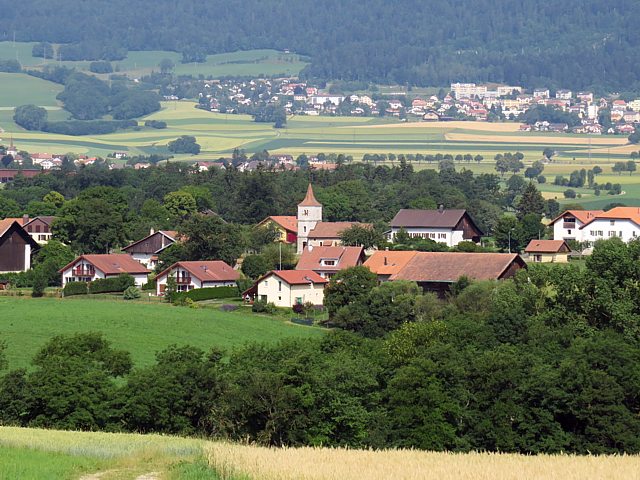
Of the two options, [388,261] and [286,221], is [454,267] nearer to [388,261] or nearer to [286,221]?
[388,261]

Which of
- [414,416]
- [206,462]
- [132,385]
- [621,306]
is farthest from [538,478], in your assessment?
[621,306]

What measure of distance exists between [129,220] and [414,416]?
56.0 metres

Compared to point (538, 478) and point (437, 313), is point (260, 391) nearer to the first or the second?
point (538, 478)

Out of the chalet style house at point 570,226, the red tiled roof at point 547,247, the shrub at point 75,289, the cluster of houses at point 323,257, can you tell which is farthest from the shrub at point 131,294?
the chalet style house at point 570,226

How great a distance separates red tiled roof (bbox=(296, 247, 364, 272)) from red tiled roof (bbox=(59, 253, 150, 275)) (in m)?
7.08

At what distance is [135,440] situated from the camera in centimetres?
2497

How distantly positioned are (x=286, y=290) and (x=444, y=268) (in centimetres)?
654

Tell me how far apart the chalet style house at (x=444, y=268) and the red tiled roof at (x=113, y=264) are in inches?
413

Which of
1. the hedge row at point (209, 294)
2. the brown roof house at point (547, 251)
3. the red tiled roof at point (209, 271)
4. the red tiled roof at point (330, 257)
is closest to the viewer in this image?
the hedge row at point (209, 294)

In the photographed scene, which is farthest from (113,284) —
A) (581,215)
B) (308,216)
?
(581,215)

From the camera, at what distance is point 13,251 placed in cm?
7275

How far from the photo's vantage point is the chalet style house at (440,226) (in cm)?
8719

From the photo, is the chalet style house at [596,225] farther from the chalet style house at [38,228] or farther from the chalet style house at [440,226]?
the chalet style house at [38,228]

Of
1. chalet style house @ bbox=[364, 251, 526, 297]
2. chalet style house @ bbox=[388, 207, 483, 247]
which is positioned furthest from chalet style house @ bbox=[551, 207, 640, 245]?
chalet style house @ bbox=[364, 251, 526, 297]
